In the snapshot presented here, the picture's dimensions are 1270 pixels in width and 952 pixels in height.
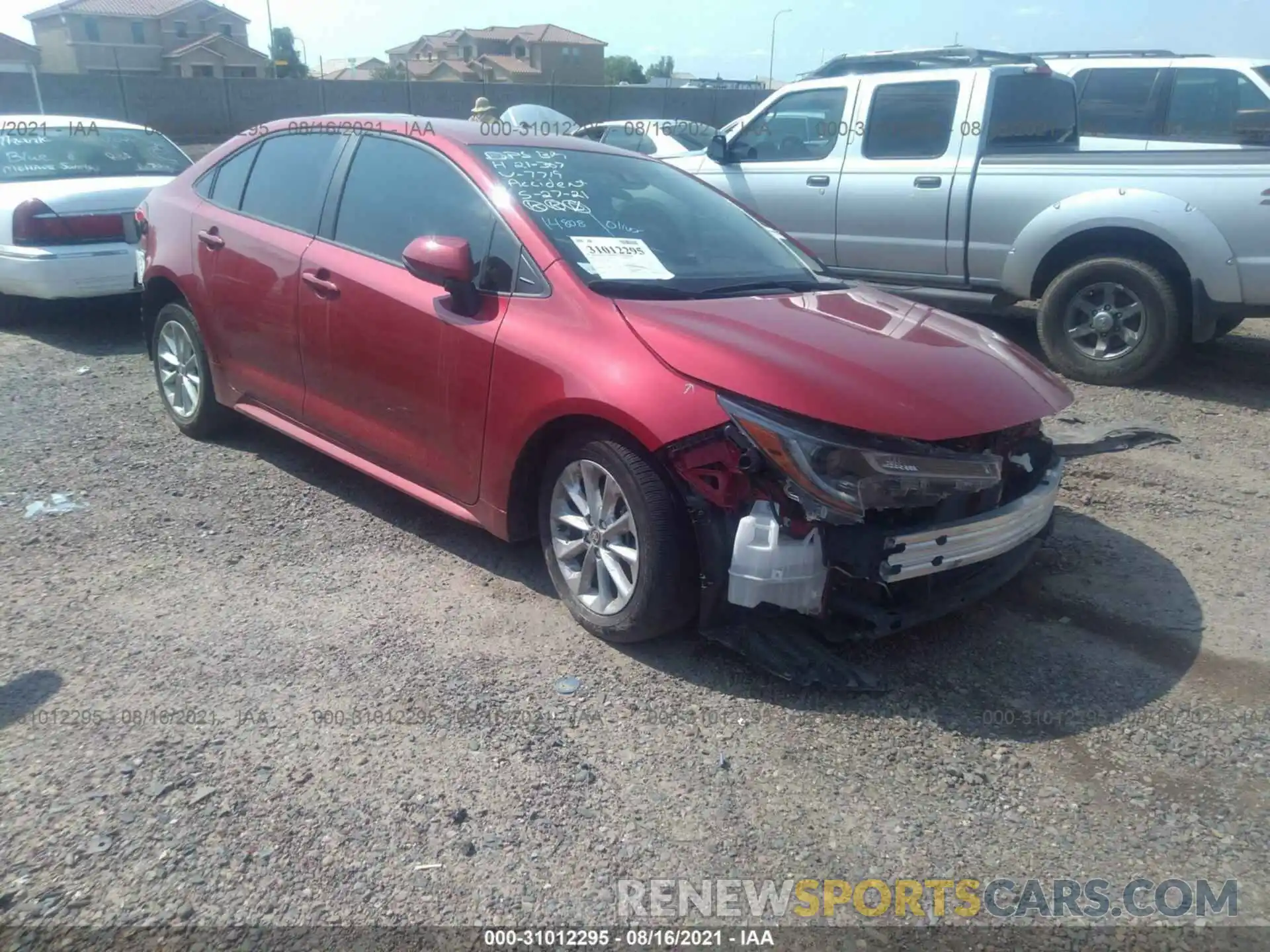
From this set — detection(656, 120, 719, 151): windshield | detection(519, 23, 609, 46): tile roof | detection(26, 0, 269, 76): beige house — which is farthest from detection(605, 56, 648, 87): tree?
detection(656, 120, 719, 151): windshield

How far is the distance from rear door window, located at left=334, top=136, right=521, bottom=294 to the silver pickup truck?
9.89 feet

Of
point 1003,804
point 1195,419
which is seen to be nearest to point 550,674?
point 1003,804

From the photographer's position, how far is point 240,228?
190 inches

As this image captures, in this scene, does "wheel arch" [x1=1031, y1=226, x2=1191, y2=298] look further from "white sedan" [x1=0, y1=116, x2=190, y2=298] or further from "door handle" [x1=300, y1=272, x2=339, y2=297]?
"white sedan" [x1=0, y1=116, x2=190, y2=298]

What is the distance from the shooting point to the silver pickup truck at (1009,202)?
635 cm

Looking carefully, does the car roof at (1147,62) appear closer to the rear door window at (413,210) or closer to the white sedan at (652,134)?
the white sedan at (652,134)

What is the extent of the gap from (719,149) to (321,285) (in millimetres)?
5032

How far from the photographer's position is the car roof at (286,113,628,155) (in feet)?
14.0

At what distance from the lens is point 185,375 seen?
5.43 meters

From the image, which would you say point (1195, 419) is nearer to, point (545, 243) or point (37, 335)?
point (545, 243)

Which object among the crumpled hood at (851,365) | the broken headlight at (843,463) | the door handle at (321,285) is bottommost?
the broken headlight at (843,463)

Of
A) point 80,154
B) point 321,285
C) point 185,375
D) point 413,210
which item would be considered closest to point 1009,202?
point 413,210

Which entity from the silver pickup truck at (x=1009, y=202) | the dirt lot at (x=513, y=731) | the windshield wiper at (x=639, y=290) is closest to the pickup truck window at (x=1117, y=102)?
the silver pickup truck at (x=1009, y=202)

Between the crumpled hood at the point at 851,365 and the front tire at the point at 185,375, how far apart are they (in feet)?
8.90
